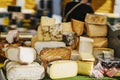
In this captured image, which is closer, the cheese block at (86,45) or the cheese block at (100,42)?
the cheese block at (86,45)

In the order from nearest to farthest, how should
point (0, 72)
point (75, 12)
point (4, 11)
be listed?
point (0, 72), point (75, 12), point (4, 11)

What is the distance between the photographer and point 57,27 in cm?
226

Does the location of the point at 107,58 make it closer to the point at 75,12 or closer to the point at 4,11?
the point at 75,12

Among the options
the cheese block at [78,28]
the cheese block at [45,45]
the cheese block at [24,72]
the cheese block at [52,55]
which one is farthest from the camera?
the cheese block at [78,28]

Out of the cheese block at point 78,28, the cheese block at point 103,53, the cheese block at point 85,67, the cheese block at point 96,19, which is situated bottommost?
the cheese block at point 85,67

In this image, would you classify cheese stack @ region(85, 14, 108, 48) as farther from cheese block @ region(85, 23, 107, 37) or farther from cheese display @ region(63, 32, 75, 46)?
cheese display @ region(63, 32, 75, 46)

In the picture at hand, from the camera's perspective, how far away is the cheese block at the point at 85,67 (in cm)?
199

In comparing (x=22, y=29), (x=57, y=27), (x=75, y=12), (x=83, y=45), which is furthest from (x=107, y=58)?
(x=22, y=29)

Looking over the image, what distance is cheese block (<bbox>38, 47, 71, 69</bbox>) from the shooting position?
6.42ft

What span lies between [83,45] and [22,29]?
2971 millimetres

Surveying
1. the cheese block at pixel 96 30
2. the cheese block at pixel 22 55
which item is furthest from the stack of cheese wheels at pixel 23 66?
the cheese block at pixel 96 30

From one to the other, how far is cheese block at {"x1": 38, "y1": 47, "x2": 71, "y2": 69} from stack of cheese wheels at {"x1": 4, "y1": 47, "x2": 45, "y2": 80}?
0.27ft

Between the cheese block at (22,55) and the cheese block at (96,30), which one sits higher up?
the cheese block at (96,30)

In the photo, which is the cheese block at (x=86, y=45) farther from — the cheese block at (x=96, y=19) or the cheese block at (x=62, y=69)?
the cheese block at (x=62, y=69)
